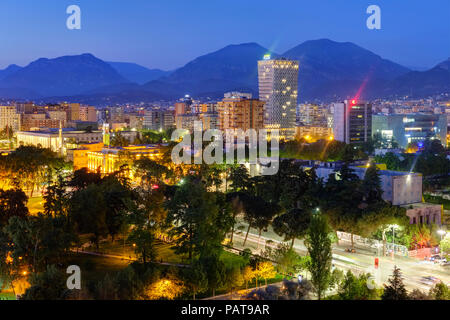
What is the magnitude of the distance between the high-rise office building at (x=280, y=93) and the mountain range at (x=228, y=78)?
71.3 m

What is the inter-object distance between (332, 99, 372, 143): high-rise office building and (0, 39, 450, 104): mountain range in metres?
78.4

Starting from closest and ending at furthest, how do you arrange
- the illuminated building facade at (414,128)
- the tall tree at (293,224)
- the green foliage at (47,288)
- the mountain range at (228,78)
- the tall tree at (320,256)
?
the green foliage at (47,288)
the tall tree at (320,256)
the tall tree at (293,224)
the illuminated building facade at (414,128)
the mountain range at (228,78)

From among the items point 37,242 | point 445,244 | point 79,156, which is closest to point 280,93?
point 79,156

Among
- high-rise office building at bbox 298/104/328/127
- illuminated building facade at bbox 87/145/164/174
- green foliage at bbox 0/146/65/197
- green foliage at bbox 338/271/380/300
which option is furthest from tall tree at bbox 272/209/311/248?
high-rise office building at bbox 298/104/328/127

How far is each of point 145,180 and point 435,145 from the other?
2875 cm

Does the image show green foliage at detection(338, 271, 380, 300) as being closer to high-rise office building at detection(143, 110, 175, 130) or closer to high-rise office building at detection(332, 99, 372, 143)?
high-rise office building at detection(332, 99, 372, 143)

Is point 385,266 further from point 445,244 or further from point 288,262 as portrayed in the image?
point 288,262

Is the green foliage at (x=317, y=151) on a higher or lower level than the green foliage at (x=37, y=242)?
higher

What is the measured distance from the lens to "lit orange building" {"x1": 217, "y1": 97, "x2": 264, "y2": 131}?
2234 inches

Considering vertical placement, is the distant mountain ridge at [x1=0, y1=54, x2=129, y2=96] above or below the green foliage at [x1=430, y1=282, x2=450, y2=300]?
above

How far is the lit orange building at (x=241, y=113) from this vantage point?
186ft

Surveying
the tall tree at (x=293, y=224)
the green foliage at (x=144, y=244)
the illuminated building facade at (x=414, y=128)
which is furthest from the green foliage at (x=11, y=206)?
the illuminated building facade at (x=414, y=128)

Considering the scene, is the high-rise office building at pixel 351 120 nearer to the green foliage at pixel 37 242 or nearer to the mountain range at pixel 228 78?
the green foliage at pixel 37 242
